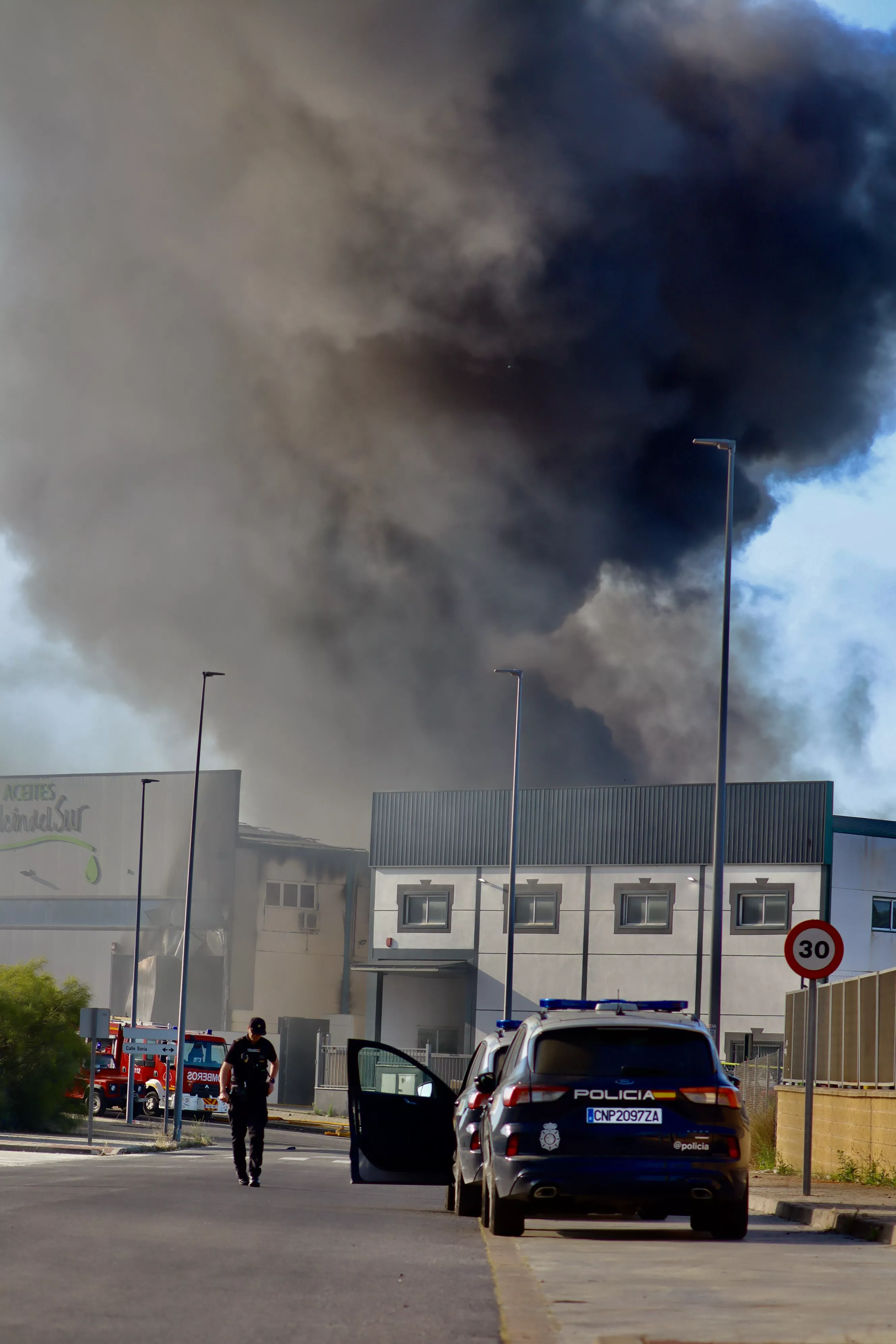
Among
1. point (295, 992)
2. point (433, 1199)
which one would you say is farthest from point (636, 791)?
point (433, 1199)

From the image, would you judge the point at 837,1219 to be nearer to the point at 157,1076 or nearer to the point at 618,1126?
the point at 618,1126

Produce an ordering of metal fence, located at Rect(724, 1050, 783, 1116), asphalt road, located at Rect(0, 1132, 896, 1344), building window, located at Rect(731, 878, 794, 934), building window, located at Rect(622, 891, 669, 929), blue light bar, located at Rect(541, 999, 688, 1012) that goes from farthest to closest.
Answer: building window, located at Rect(622, 891, 669, 929) < building window, located at Rect(731, 878, 794, 934) < metal fence, located at Rect(724, 1050, 783, 1116) < blue light bar, located at Rect(541, 999, 688, 1012) < asphalt road, located at Rect(0, 1132, 896, 1344)

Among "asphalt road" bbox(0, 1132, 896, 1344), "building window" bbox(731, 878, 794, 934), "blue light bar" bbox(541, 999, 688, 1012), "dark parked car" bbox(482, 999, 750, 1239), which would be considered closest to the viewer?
"asphalt road" bbox(0, 1132, 896, 1344)

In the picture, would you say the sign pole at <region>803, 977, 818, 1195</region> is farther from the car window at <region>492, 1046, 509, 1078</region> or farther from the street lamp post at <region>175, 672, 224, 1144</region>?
the street lamp post at <region>175, 672, 224, 1144</region>

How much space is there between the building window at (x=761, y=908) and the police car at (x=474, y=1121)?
118ft

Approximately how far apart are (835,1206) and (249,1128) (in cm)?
626

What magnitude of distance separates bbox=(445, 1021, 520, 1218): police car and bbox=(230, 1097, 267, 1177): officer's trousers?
127 inches

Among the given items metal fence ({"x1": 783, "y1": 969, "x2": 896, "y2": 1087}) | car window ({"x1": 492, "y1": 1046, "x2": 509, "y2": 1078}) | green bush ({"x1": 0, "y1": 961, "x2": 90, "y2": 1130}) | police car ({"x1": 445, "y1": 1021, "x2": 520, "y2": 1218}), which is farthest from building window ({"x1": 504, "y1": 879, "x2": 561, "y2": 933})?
car window ({"x1": 492, "y1": 1046, "x2": 509, "y2": 1078})

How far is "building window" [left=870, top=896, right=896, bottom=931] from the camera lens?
50.8 meters

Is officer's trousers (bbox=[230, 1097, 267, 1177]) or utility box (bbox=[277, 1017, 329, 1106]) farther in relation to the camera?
utility box (bbox=[277, 1017, 329, 1106])

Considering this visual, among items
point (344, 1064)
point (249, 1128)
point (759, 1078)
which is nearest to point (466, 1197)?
point (249, 1128)

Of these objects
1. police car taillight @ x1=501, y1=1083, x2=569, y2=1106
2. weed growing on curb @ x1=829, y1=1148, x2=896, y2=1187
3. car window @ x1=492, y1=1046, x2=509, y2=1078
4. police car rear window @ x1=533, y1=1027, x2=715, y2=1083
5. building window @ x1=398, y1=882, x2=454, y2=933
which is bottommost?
weed growing on curb @ x1=829, y1=1148, x2=896, y2=1187

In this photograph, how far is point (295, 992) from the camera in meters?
68.1

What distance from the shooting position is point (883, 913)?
51.0 metres
